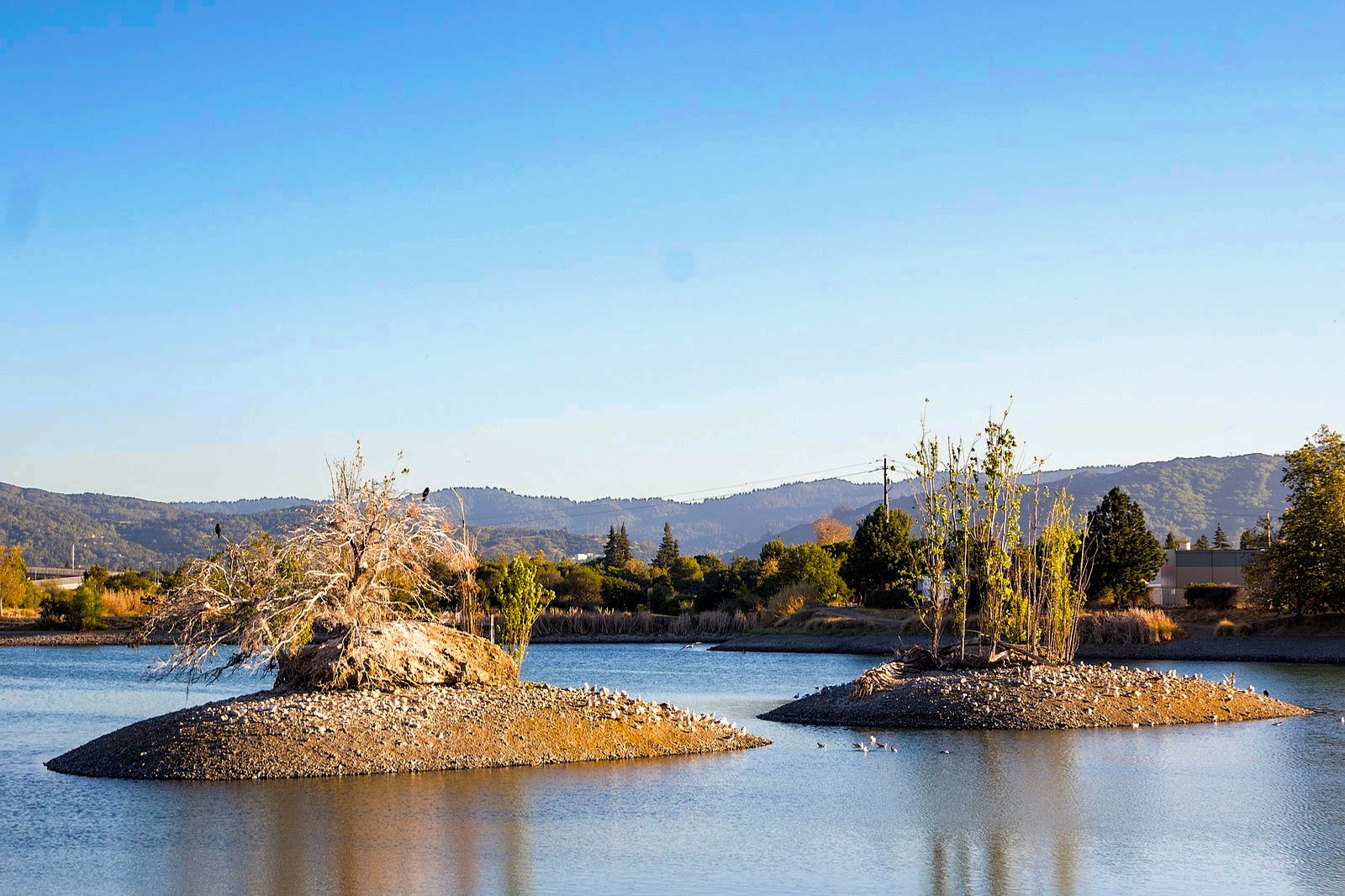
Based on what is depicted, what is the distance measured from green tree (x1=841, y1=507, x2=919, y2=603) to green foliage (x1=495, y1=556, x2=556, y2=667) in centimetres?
3847

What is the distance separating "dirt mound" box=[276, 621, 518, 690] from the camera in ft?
67.3

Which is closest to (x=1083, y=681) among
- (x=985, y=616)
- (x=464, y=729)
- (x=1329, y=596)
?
(x=985, y=616)

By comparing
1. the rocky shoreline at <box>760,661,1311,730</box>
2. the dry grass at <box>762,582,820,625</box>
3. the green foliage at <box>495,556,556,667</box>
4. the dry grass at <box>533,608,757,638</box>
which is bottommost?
the dry grass at <box>533,608,757,638</box>

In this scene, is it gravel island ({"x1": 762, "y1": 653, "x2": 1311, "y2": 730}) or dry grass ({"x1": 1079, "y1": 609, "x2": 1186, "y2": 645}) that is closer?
gravel island ({"x1": 762, "y1": 653, "x2": 1311, "y2": 730})

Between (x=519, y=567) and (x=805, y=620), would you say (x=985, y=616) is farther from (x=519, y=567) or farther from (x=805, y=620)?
(x=805, y=620)

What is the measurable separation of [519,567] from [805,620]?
39346mm

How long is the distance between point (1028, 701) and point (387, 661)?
11.8m

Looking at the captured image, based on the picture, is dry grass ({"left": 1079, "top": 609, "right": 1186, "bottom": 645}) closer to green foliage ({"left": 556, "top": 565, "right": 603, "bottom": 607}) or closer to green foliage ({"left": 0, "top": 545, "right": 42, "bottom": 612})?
green foliage ({"left": 556, "top": 565, "right": 603, "bottom": 607})

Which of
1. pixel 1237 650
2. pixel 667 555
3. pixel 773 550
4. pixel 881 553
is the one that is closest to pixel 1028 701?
pixel 1237 650

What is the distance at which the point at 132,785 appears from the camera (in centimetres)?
1675

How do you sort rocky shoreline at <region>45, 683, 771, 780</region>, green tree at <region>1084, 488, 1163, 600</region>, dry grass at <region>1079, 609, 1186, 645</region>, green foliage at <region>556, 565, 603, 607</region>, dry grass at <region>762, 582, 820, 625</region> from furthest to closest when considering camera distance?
1. green foliage at <region>556, 565, 603, 607</region>
2. dry grass at <region>762, 582, 820, 625</region>
3. green tree at <region>1084, 488, 1163, 600</region>
4. dry grass at <region>1079, 609, 1186, 645</region>
5. rocky shoreline at <region>45, 683, 771, 780</region>

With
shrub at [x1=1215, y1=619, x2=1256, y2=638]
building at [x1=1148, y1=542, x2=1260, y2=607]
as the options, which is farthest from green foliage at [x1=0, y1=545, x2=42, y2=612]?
building at [x1=1148, y1=542, x2=1260, y2=607]

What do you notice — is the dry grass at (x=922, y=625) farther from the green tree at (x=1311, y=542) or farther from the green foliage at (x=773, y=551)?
the green foliage at (x=773, y=551)

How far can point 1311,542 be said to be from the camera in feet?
158
